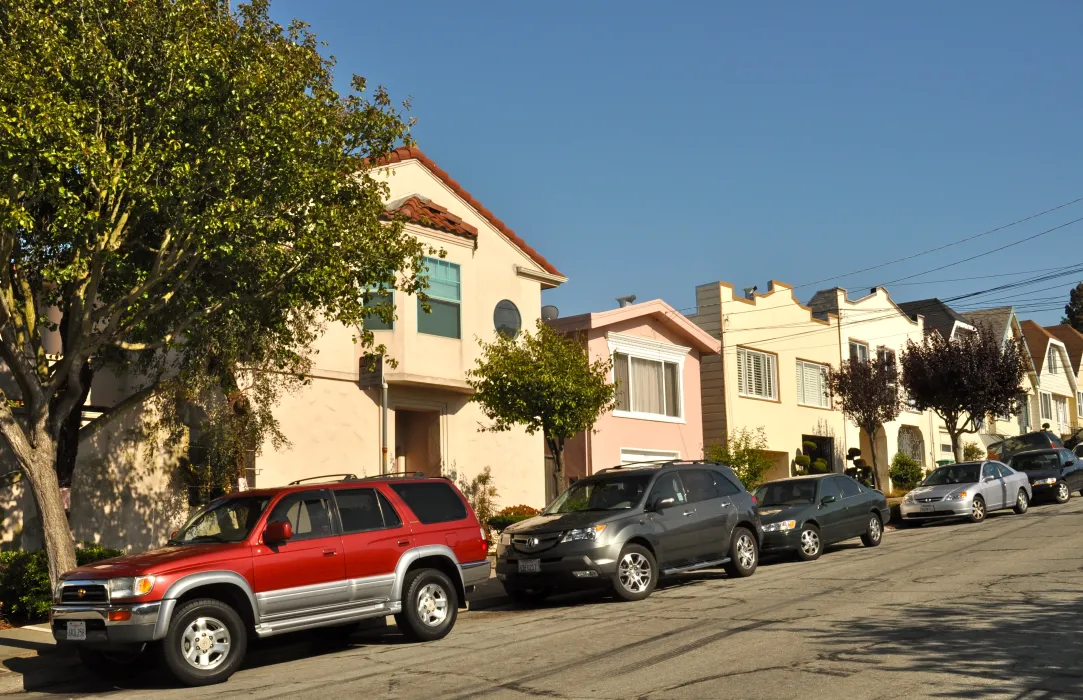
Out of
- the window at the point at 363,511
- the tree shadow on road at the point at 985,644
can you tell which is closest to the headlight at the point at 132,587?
the window at the point at 363,511

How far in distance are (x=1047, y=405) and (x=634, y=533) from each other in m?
54.0

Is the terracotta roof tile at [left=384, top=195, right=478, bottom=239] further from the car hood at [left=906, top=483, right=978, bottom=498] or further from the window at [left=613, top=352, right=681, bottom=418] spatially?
the car hood at [left=906, top=483, right=978, bottom=498]

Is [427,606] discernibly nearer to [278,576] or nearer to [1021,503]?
[278,576]

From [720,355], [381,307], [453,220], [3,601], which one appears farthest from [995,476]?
[3,601]

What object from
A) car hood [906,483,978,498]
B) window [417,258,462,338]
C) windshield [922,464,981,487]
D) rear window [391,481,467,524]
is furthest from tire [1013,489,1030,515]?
rear window [391,481,467,524]

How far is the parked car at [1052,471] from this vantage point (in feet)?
92.2

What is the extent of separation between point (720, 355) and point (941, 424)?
17.2 meters

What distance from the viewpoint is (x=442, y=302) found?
21.3m

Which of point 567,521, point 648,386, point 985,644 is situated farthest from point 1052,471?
point 985,644

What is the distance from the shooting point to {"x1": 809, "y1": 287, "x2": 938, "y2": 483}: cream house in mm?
37719

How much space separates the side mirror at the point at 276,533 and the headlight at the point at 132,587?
1219mm

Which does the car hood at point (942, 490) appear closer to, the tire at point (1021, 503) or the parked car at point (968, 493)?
the parked car at point (968, 493)

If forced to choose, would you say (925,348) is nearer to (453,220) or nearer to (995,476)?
(995,476)

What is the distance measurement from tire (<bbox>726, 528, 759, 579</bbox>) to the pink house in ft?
32.0
